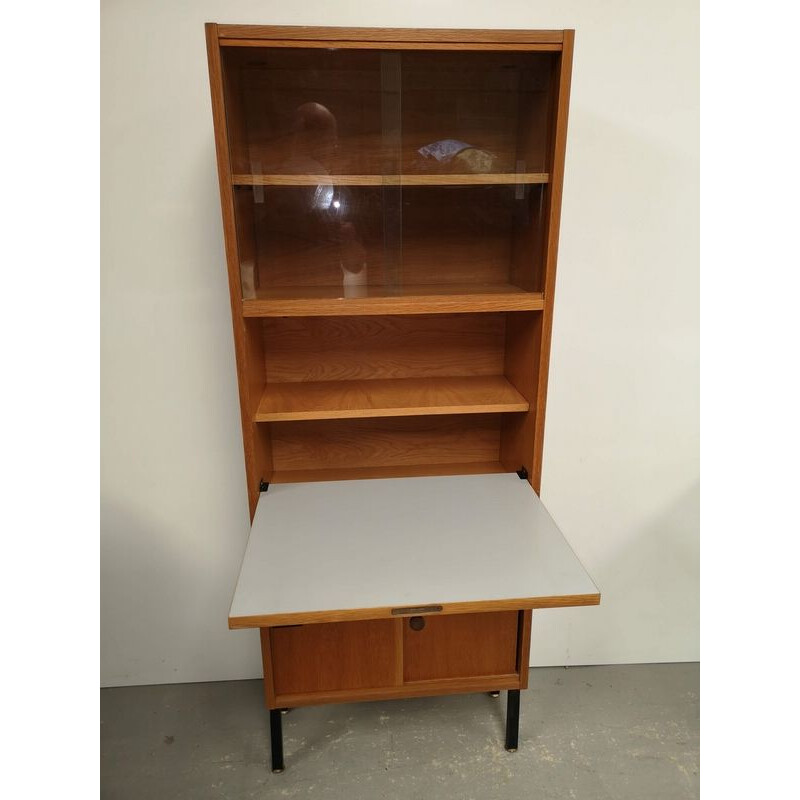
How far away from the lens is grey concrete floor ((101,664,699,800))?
6.20 feet

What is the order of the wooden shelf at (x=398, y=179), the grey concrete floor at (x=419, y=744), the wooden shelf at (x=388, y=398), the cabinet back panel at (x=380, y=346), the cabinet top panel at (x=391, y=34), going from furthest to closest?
the cabinet back panel at (x=380, y=346) < the grey concrete floor at (x=419, y=744) < the wooden shelf at (x=388, y=398) < the wooden shelf at (x=398, y=179) < the cabinet top panel at (x=391, y=34)

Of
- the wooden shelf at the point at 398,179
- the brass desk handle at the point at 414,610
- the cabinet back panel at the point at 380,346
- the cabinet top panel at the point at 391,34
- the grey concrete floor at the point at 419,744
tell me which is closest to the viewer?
the brass desk handle at the point at 414,610

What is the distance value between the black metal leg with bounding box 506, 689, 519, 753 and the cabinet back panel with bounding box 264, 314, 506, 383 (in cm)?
105

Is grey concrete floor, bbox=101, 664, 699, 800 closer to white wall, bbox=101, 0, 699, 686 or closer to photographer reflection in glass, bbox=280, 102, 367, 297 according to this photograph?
white wall, bbox=101, 0, 699, 686

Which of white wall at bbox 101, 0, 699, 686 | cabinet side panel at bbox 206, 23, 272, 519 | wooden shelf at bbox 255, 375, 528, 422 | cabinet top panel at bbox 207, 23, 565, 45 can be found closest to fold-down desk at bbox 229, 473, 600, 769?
cabinet side panel at bbox 206, 23, 272, 519

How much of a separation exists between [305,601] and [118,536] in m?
1.14

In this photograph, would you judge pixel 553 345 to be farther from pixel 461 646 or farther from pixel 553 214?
pixel 461 646

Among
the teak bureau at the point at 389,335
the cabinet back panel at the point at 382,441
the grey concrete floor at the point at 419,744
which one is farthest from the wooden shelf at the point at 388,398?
the grey concrete floor at the point at 419,744

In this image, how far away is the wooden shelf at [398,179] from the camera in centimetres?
162

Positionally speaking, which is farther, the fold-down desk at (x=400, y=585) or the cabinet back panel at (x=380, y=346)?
the cabinet back panel at (x=380, y=346)

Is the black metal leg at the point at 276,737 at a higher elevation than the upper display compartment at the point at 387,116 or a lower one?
lower

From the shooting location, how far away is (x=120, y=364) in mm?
2041

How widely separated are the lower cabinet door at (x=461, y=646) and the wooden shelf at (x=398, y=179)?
125cm

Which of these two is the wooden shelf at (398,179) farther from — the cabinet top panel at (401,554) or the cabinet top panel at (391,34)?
the cabinet top panel at (401,554)
